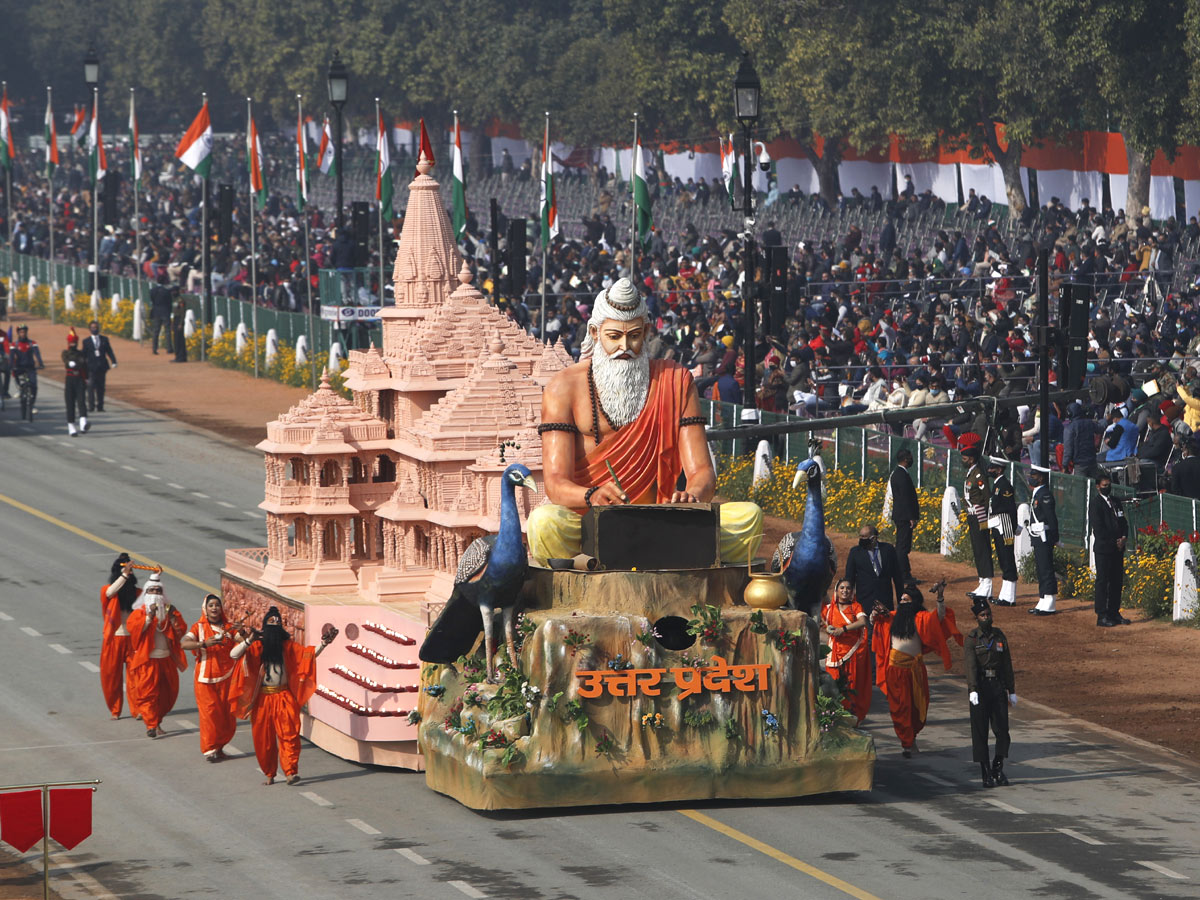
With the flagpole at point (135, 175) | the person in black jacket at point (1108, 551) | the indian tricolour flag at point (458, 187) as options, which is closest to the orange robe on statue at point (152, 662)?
the person in black jacket at point (1108, 551)

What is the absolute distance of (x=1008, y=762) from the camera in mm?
23438

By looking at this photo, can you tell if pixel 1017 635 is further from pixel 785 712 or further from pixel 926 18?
pixel 926 18

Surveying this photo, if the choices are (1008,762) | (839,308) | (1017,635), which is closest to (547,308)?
(839,308)

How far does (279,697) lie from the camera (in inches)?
886

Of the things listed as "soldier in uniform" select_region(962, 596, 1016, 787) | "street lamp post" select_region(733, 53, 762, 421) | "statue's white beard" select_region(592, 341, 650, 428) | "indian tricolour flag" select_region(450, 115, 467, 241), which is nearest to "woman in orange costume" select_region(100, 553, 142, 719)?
"statue's white beard" select_region(592, 341, 650, 428)

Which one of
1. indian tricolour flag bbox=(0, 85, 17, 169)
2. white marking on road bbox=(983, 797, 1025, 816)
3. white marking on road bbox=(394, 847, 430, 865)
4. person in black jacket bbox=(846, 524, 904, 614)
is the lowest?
white marking on road bbox=(394, 847, 430, 865)

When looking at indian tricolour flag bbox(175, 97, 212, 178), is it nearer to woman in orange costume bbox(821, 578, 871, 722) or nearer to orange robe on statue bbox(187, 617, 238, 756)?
Result: orange robe on statue bbox(187, 617, 238, 756)

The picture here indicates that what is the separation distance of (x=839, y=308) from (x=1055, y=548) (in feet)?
53.4

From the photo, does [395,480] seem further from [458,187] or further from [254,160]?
[254,160]

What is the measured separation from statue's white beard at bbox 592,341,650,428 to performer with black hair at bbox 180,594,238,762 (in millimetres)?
4446

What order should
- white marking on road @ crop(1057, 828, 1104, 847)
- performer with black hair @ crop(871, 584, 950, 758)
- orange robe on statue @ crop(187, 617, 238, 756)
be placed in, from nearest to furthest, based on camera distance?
white marking on road @ crop(1057, 828, 1104, 847) < performer with black hair @ crop(871, 584, 950, 758) < orange robe on statue @ crop(187, 617, 238, 756)

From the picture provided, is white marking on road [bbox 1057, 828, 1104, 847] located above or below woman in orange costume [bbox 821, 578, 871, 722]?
below

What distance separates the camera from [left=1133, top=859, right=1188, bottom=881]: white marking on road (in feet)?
62.1

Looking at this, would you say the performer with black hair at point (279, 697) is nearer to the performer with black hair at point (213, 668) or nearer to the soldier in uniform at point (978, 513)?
the performer with black hair at point (213, 668)
